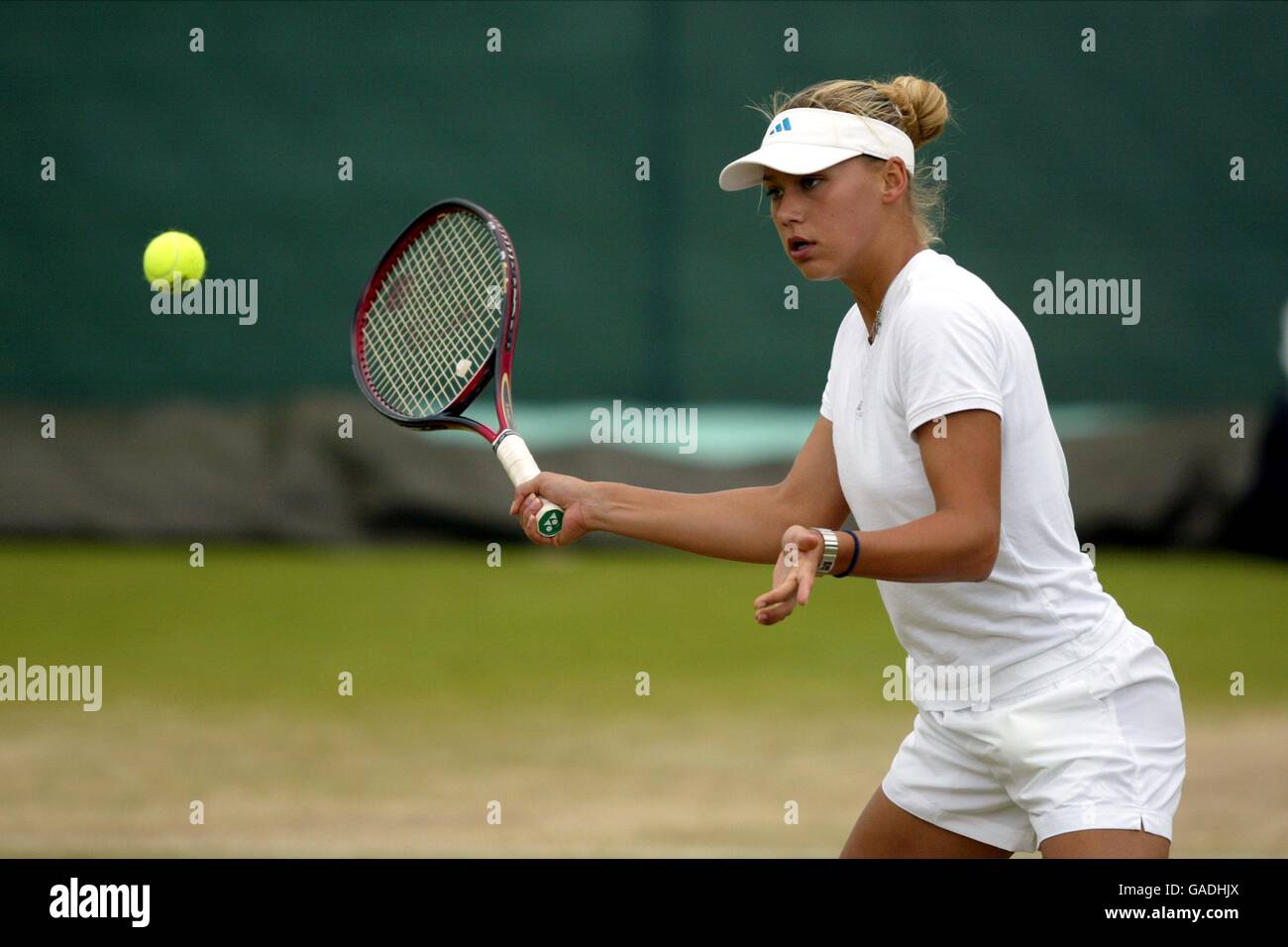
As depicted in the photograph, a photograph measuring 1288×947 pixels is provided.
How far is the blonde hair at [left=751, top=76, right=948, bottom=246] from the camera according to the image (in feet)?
8.14

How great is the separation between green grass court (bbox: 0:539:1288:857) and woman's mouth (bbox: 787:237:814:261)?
1892 millimetres

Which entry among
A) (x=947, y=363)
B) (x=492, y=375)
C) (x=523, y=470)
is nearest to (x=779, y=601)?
(x=947, y=363)

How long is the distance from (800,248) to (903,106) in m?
0.29

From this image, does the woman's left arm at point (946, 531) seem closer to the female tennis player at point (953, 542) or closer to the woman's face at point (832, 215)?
the female tennis player at point (953, 542)

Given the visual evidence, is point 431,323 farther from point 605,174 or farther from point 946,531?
point 605,174

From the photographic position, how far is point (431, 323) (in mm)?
3262

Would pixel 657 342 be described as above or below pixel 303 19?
below

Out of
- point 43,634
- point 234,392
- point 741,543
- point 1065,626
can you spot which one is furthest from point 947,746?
point 234,392

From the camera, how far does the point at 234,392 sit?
7.68 metres

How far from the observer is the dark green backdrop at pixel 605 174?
7.56 m

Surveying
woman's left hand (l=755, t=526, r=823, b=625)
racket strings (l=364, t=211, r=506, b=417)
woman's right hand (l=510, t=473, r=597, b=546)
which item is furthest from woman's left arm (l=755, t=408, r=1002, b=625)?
racket strings (l=364, t=211, r=506, b=417)

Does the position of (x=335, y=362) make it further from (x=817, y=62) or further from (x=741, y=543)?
(x=741, y=543)

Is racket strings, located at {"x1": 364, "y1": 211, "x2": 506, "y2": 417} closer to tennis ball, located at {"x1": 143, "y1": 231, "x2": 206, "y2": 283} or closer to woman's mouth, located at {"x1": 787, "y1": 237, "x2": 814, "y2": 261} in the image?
woman's mouth, located at {"x1": 787, "y1": 237, "x2": 814, "y2": 261}

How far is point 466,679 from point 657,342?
2.53 m
